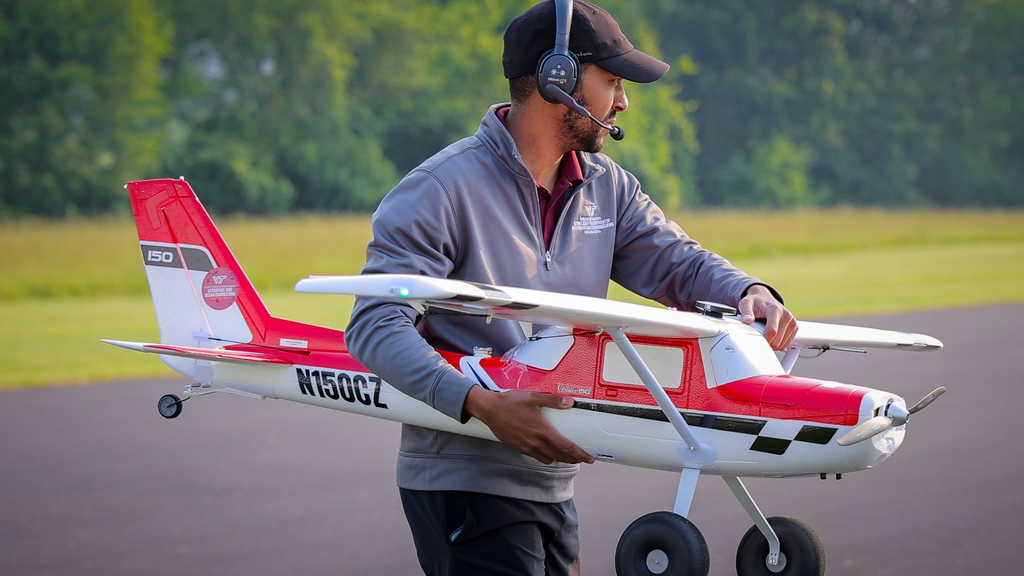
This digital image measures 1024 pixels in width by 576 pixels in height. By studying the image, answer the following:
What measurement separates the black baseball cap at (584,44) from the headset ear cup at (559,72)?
0.04 m

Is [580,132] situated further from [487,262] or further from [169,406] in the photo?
[169,406]

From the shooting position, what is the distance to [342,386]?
103 inches

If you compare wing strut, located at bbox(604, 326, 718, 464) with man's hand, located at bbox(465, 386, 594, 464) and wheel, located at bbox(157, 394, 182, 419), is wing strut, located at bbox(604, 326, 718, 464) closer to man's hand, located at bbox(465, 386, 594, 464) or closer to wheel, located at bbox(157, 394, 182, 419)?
man's hand, located at bbox(465, 386, 594, 464)

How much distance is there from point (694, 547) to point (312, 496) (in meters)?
4.19

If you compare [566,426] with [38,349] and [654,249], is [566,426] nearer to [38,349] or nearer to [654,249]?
[654,249]

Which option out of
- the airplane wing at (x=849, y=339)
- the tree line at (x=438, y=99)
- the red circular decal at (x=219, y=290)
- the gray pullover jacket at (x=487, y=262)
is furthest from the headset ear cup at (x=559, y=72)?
the tree line at (x=438, y=99)

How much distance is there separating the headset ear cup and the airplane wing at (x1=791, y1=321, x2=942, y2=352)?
2.73 ft

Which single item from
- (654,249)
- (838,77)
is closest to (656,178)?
(838,77)

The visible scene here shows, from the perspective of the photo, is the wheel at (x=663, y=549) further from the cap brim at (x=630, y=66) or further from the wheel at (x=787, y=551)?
the cap brim at (x=630, y=66)

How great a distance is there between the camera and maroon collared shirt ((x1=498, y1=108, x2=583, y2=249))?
2293 millimetres

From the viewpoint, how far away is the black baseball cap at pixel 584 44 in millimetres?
2129

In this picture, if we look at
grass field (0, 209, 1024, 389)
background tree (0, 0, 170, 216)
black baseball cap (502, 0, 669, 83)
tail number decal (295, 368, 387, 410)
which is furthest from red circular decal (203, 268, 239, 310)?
background tree (0, 0, 170, 216)

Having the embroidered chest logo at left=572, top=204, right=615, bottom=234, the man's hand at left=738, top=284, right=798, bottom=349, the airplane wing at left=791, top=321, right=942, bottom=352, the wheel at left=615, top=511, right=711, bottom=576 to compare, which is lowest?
the wheel at left=615, top=511, right=711, bottom=576

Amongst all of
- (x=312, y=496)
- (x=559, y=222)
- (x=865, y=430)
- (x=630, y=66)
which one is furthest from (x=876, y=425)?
(x=312, y=496)
